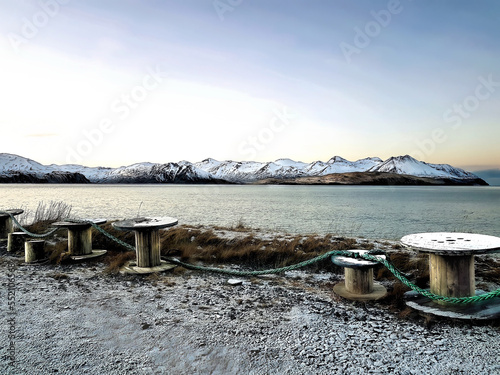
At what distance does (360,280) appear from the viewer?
4.79 m

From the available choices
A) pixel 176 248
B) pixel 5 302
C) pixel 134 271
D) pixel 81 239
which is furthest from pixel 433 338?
pixel 81 239

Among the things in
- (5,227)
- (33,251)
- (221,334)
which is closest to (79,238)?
(33,251)

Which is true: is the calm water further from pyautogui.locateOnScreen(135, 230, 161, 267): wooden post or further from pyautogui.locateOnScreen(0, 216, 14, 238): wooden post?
pyautogui.locateOnScreen(135, 230, 161, 267): wooden post

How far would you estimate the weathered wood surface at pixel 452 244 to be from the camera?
3928mm

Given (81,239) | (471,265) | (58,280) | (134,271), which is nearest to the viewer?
(471,265)

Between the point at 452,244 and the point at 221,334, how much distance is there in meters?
3.15

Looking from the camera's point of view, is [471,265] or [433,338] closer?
[433,338]

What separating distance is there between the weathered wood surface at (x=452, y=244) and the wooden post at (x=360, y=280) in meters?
0.72

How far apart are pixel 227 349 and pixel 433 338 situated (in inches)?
84.6

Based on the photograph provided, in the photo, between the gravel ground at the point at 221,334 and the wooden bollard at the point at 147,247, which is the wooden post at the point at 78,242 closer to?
the wooden bollard at the point at 147,247

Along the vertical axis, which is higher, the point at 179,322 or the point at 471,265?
the point at 471,265

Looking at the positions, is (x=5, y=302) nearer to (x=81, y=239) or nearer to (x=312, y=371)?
(x=81, y=239)

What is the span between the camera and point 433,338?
3.43 meters

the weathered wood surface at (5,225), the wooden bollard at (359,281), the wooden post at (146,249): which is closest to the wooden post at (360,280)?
the wooden bollard at (359,281)
